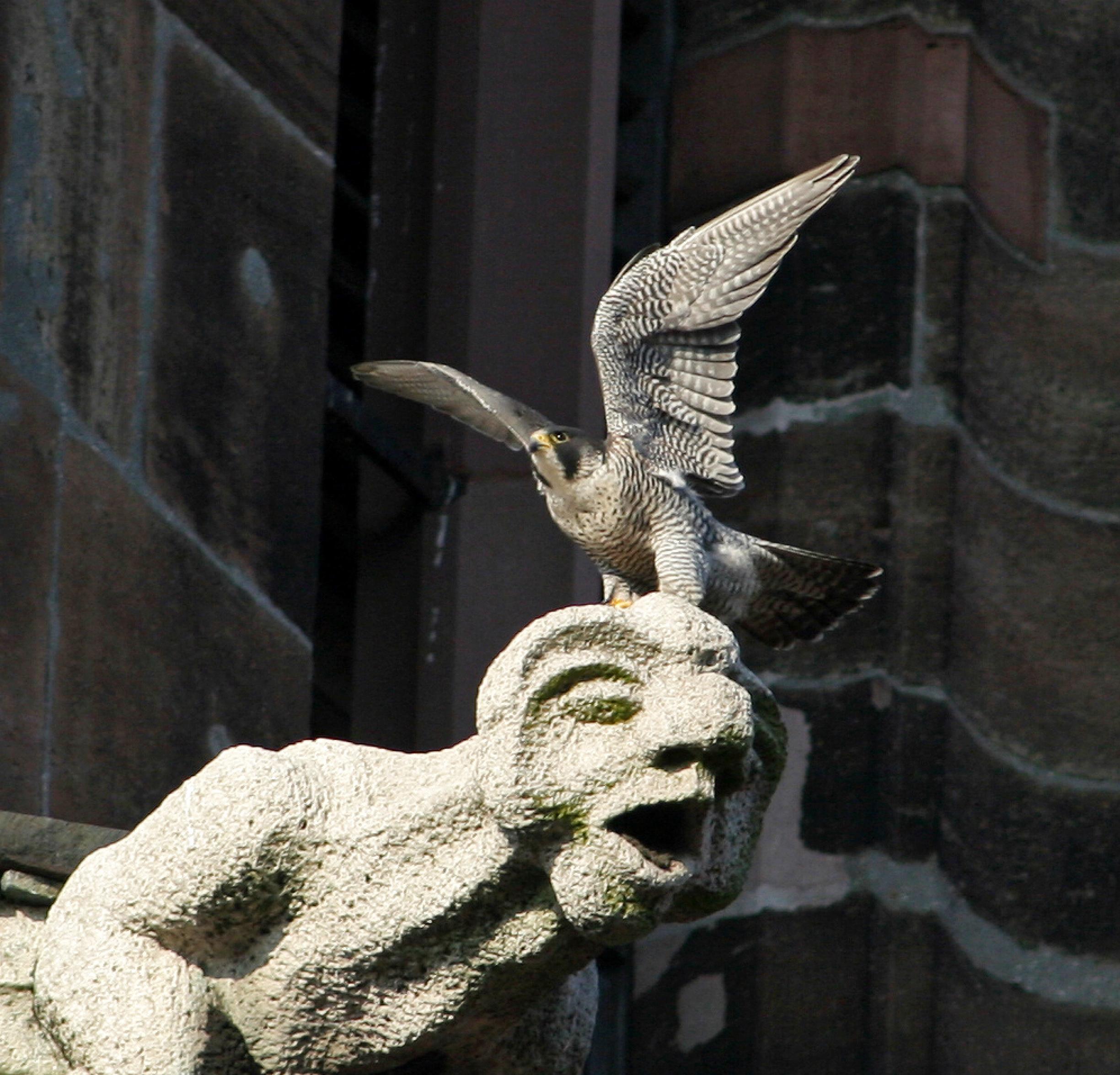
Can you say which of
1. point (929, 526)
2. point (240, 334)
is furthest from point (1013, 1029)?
point (240, 334)

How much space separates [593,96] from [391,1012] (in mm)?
3612

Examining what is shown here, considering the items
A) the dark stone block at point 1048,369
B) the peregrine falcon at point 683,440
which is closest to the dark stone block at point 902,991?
the dark stone block at point 1048,369

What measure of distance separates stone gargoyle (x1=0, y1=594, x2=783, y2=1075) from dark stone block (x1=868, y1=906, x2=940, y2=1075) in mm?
3141

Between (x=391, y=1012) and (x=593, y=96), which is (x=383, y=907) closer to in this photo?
(x=391, y=1012)

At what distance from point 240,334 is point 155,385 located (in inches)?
12.6

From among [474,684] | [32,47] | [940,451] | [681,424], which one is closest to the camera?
[32,47]

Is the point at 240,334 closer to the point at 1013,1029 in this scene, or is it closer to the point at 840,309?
the point at 840,309

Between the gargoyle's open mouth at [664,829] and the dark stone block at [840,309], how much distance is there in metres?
3.92

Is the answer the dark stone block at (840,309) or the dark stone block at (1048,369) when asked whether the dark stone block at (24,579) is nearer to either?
the dark stone block at (840,309)

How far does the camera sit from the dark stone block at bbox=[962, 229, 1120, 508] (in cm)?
907

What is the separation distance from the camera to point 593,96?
8.51m

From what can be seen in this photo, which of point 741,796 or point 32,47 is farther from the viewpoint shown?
point 32,47

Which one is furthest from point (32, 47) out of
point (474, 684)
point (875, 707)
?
point (875, 707)

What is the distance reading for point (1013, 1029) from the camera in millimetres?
8555
